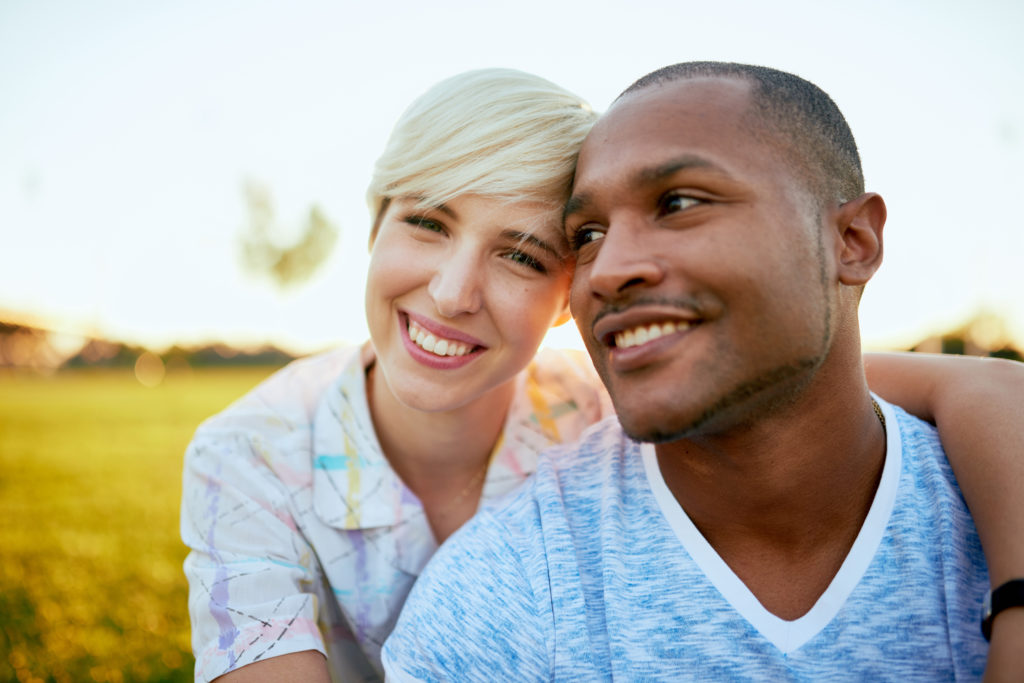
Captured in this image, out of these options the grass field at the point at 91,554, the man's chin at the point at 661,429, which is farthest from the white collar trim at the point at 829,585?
the grass field at the point at 91,554

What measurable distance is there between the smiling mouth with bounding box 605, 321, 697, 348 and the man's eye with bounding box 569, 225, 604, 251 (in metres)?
0.48

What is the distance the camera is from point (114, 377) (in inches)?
1280

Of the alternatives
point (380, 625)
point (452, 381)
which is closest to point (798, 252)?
point (452, 381)

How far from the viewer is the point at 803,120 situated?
7.08ft

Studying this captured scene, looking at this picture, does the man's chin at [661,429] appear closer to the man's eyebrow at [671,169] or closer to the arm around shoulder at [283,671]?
the man's eyebrow at [671,169]

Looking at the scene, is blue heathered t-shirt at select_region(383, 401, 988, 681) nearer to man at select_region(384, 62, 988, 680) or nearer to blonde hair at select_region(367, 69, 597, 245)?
man at select_region(384, 62, 988, 680)

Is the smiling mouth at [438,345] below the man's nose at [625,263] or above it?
below

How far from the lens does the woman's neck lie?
123 inches

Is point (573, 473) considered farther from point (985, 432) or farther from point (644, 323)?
point (985, 432)

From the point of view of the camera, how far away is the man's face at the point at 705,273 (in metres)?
1.89

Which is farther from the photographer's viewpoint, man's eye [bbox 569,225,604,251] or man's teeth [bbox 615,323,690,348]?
man's eye [bbox 569,225,604,251]

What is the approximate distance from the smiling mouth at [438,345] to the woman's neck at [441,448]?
16.2 inches

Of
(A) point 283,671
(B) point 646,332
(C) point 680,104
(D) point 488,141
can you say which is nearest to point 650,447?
(B) point 646,332

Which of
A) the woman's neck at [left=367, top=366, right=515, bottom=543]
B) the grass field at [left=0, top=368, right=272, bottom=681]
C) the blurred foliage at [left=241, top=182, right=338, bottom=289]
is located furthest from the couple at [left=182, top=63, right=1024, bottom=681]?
the blurred foliage at [left=241, top=182, right=338, bottom=289]
